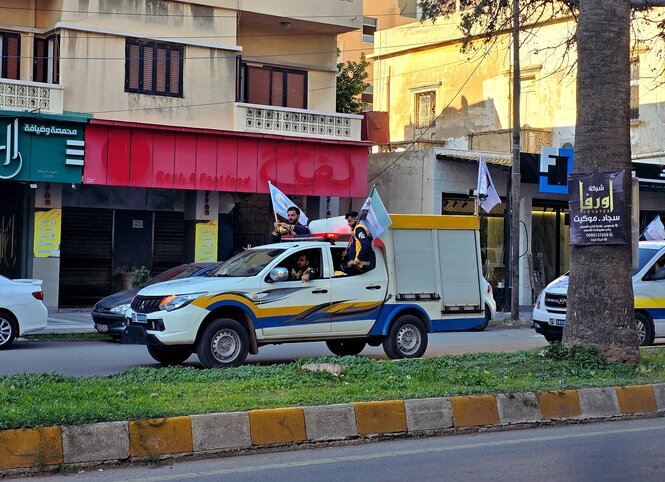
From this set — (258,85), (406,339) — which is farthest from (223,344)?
(258,85)

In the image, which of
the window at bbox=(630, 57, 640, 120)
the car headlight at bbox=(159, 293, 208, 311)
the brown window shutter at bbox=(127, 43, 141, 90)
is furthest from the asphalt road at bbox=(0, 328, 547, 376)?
the window at bbox=(630, 57, 640, 120)

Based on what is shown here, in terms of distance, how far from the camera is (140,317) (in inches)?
524

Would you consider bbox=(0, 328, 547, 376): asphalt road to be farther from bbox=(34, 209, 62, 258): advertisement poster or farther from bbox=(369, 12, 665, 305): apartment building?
bbox=(369, 12, 665, 305): apartment building

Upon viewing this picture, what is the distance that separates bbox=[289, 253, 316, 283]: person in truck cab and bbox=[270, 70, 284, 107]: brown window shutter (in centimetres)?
1433

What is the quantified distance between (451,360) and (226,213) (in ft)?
53.4

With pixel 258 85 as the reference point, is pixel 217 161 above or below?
below

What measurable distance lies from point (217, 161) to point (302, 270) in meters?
11.8

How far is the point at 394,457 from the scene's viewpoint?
810 cm

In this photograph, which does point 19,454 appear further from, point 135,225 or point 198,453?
point 135,225

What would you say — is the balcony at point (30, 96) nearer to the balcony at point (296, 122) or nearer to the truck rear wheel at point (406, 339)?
the balcony at point (296, 122)

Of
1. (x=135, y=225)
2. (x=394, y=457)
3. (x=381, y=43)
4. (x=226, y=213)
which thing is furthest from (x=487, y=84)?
(x=394, y=457)

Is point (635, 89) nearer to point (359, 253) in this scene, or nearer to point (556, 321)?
point (556, 321)

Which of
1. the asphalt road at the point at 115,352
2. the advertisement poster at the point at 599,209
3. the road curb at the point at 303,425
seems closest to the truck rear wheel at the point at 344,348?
the asphalt road at the point at 115,352

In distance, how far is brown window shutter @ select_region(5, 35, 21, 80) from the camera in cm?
2402
